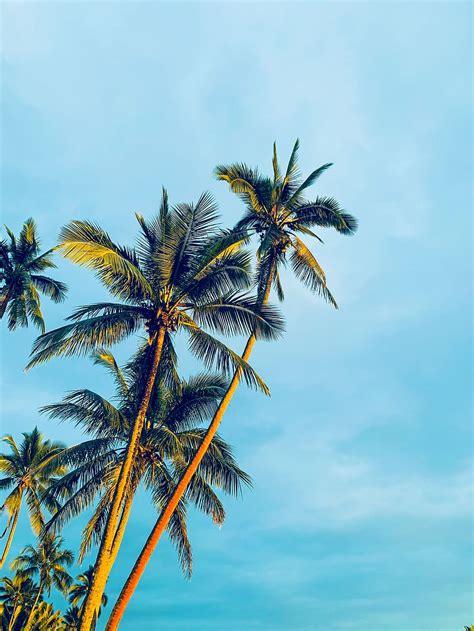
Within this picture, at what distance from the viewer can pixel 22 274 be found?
29.2m

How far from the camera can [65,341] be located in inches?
766

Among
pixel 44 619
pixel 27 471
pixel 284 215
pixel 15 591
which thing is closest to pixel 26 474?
pixel 27 471

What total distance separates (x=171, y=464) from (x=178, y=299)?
24.1ft

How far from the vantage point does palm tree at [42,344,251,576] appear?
841 inches

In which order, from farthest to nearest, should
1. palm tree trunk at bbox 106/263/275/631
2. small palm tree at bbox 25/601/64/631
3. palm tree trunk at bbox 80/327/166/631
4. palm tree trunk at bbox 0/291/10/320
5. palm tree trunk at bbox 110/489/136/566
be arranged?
palm tree trunk at bbox 0/291/10/320 → small palm tree at bbox 25/601/64/631 → palm tree trunk at bbox 110/489/136/566 → palm tree trunk at bbox 106/263/275/631 → palm tree trunk at bbox 80/327/166/631

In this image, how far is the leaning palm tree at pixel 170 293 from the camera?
63.5 feet

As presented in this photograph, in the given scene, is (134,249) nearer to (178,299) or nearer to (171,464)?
(178,299)

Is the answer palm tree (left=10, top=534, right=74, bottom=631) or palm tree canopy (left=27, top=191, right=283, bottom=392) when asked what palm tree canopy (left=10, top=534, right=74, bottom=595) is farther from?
palm tree canopy (left=27, top=191, right=283, bottom=392)

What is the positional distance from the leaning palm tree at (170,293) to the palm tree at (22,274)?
10642 mm

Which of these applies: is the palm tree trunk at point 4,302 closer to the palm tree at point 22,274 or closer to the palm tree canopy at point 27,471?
the palm tree at point 22,274

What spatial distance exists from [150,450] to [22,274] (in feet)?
41.4

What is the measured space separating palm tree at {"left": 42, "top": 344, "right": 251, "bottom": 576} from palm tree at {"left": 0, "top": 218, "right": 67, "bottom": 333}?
Answer: 7.69m

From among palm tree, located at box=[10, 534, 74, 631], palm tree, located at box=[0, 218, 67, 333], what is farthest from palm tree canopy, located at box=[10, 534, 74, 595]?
palm tree, located at box=[0, 218, 67, 333]

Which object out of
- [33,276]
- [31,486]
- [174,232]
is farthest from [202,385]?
[31,486]
